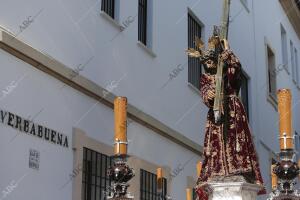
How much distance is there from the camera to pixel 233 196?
482cm

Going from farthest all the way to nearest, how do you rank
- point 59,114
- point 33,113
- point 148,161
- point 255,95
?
point 255,95 < point 148,161 < point 59,114 < point 33,113

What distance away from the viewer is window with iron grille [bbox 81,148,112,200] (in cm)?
942

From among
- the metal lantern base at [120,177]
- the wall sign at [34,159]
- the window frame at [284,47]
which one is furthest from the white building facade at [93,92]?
the window frame at [284,47]

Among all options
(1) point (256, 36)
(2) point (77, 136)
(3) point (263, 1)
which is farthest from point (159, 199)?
(3) point (263, 1)

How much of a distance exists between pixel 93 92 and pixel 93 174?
4.03 ft

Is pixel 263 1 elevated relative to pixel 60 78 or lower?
elevated

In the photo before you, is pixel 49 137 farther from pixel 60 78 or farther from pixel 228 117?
pixel 228 117

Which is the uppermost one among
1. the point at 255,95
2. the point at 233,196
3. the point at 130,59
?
the point at 255,95

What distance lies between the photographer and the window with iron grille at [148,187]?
1101 centimetres

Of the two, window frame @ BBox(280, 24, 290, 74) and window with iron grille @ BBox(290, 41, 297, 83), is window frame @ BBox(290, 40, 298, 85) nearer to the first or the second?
window with iron grille @ BBox(290, 41, 297, 83)

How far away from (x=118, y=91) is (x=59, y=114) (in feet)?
5.83

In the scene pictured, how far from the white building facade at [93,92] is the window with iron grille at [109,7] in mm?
30

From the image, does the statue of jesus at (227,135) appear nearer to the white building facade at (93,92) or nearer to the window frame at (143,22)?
the white building facade at (93,92)

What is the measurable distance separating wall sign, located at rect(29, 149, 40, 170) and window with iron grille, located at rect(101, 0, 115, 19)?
3.27 meters
